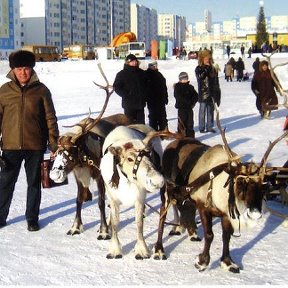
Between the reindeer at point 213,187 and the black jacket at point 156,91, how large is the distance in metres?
4.70

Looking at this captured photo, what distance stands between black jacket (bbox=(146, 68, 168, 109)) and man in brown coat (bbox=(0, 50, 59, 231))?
4321 millimetres

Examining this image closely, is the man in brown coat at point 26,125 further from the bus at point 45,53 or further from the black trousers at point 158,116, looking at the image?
the bus at point 45,53

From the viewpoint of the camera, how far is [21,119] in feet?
18.1

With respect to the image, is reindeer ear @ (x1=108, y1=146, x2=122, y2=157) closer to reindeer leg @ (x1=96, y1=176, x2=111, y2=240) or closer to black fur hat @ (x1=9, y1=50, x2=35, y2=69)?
reindeer leg @ (x1=96, y1=176, x2=111, y2=240)

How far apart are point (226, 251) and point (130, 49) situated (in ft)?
169

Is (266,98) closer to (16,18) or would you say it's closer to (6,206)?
(6,206)

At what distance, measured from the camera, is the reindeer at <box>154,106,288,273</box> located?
13.1ft

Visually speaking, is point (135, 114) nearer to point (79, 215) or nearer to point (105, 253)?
point (79, 215)

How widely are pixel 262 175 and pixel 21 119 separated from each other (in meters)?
2.70

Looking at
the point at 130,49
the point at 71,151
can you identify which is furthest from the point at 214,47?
the point at 71,151

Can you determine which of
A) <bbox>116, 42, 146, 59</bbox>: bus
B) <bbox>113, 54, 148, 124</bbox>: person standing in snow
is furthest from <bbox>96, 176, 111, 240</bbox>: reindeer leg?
<bbox>116, 42, 146, 59</bbox>: bus

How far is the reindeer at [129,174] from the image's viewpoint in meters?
4.37

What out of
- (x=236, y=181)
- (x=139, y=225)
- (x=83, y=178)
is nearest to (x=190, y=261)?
(x=139, y=225)

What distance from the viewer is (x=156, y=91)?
991 centimetres
